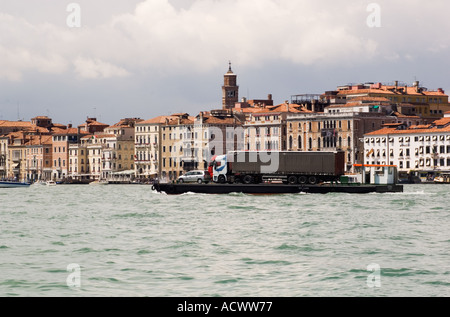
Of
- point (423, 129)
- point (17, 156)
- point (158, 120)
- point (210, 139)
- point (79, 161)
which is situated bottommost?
point (79, 161)

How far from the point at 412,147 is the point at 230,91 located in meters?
48.3

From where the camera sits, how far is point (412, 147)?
339 ft

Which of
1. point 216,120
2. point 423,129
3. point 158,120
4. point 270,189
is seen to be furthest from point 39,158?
point 270,189

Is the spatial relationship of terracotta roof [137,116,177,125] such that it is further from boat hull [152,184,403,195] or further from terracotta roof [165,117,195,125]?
boat hull [152,184,403,195]

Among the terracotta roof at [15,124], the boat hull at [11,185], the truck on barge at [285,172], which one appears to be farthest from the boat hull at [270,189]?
the terracotta roof at [15,124]

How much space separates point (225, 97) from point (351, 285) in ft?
422

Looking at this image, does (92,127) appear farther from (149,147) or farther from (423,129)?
(423,129)

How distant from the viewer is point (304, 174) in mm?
60312

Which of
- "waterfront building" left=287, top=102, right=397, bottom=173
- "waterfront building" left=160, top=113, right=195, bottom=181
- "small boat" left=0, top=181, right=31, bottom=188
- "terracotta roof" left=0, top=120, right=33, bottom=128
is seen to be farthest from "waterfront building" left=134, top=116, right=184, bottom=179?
"terracotta roof" left=0, top=120, right=33, bottom=128

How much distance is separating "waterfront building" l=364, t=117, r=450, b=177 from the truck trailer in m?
42.5

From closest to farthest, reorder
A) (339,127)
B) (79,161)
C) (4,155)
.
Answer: (339,127) < (79,161) < (4,155)

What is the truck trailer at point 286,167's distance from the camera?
197ft
